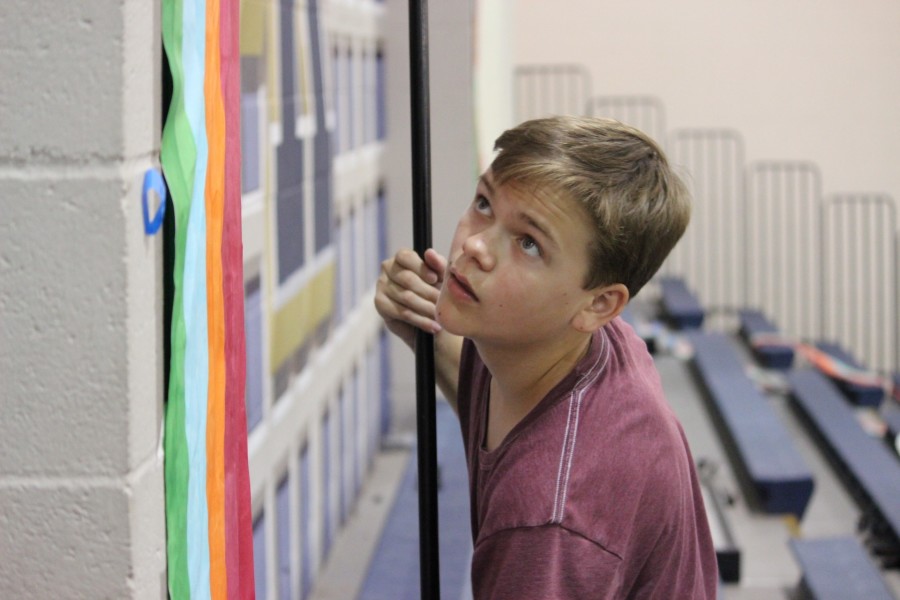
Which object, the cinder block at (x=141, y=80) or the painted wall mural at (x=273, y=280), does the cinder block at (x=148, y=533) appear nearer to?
the painted wall mural at (x=273, y=280)

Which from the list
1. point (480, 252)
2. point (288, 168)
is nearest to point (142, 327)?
point (480, 252)

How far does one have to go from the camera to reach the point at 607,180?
3.38 ft

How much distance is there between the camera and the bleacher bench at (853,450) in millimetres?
3428

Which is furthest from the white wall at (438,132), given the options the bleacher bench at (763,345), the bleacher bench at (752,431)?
the bleacher bench at (763,345)

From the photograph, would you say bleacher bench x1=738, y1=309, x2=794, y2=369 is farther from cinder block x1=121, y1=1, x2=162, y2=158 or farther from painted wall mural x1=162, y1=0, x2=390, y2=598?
cinder block x1=121, y1=1, x2=162, y2=158

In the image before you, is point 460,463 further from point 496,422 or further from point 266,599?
point 496,422

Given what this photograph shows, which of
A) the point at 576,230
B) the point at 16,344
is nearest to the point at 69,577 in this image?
the point at 16,344

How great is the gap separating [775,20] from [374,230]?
3550 mm

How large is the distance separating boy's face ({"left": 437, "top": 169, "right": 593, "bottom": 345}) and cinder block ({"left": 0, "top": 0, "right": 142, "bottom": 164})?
0.30m

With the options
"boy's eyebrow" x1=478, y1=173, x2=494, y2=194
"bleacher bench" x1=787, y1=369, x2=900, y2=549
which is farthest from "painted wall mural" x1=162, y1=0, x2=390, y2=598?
"bleacher bench" x1=787, y1=369, x2=900, y2=549

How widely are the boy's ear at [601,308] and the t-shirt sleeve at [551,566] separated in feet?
0.64

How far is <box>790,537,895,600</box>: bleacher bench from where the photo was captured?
268 cm

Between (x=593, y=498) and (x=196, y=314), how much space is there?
392 millimetres

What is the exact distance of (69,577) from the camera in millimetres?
1002
